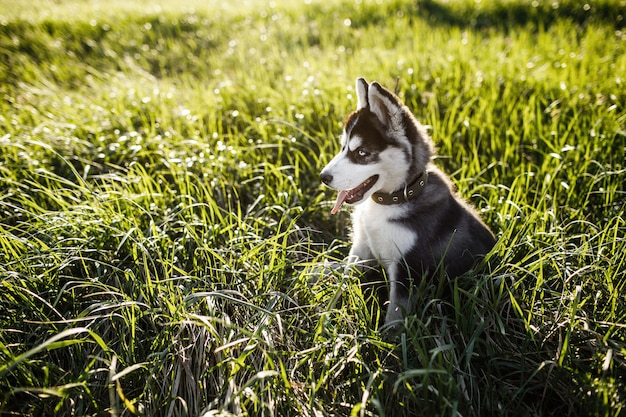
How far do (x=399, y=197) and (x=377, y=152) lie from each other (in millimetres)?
271

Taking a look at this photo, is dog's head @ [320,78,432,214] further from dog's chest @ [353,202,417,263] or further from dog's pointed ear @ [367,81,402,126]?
dog's chest @ [353,202,417,263]

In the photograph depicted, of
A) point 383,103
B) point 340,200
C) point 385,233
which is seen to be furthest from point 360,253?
point 383,103

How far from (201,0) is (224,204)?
25.7 ft

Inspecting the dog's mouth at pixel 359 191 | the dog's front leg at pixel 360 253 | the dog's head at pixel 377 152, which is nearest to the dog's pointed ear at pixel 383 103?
the dog's head at pixel 377 152

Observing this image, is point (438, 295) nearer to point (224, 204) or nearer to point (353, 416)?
point (353, 416)

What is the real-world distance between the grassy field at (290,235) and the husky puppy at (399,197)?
13cm

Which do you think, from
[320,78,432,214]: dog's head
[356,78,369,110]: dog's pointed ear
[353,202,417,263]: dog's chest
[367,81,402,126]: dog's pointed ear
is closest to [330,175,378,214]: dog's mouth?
[320,78,432,214]: dog's head

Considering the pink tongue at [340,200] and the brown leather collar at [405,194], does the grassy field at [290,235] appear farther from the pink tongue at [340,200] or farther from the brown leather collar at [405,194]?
the brown leather collar at [405,194]

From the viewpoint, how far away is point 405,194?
2320mm

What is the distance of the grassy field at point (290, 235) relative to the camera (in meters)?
1.91

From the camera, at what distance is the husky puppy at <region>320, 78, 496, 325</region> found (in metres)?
2.28

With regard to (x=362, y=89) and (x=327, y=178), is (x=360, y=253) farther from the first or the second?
(x=362, y=89)

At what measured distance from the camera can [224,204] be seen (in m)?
3.16

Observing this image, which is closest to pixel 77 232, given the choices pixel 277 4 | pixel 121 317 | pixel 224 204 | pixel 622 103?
pixel 121 317
